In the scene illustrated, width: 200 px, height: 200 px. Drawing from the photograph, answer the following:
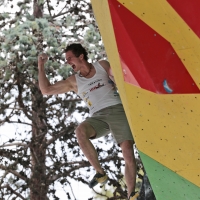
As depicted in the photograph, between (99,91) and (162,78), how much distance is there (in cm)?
178

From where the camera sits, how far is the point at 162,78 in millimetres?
2518

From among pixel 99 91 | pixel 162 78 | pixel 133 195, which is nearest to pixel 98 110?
pixel 99 91

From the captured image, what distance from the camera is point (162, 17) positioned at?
2.50 meters

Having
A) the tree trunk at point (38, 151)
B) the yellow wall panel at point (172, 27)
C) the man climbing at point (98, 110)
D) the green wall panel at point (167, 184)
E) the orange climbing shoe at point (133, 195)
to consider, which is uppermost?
the tree trunk at point (38, 151)

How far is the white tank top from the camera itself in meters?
4.26

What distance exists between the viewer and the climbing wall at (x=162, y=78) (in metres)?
2.46

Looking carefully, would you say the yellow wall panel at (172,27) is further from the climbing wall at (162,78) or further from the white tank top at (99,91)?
the white tank top at (99,91)

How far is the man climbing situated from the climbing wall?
140 centimetres

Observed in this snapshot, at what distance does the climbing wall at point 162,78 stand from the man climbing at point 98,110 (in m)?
1.40

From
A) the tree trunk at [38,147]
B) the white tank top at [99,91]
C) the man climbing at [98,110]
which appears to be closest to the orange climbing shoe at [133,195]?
the man climbing at [98,110]

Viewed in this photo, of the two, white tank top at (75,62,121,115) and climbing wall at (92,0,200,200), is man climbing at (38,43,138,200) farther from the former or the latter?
climbing wall at (92,0,200,200)

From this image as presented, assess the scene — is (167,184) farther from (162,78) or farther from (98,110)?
(98,110)

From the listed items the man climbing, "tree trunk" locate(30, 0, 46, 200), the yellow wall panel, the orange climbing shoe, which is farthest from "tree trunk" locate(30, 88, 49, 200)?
the yellow wall panel

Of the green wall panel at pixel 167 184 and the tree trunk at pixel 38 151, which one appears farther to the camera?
the tree trunk at pixel 38 151
